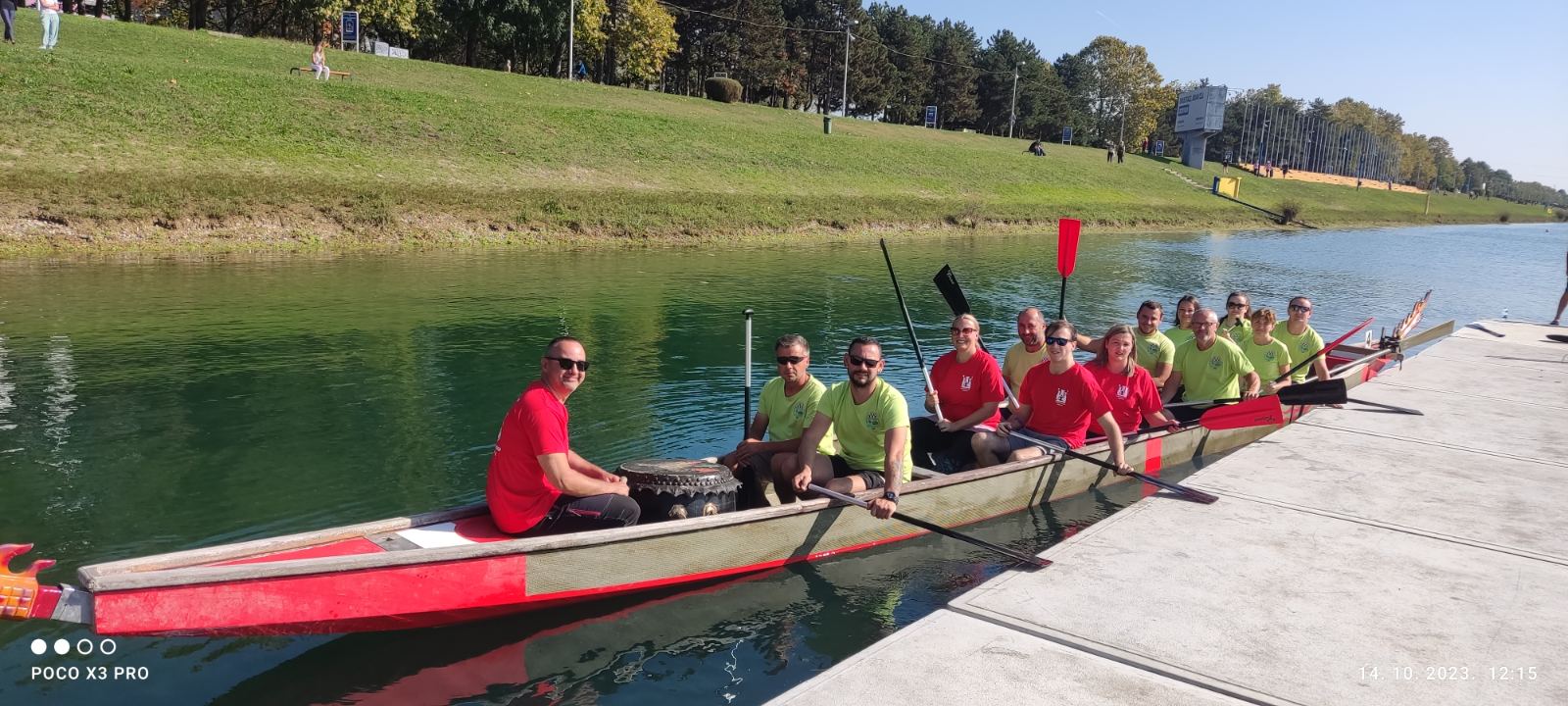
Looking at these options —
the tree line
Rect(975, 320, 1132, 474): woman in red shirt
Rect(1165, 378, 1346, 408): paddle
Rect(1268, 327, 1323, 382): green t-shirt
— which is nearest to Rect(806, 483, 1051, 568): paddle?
Rect(975, 320, 1132, 474): woman in red shirt

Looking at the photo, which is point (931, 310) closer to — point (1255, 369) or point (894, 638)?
point (1255, 369)

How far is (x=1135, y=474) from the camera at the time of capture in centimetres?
905

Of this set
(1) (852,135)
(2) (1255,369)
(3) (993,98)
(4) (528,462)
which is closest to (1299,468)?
(2) (1255,369)

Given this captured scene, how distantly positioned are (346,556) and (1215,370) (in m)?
9.03

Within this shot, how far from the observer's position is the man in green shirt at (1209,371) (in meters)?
11.3

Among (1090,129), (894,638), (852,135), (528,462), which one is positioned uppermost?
(1090,129)

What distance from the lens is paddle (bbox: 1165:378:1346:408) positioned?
11.2 metres

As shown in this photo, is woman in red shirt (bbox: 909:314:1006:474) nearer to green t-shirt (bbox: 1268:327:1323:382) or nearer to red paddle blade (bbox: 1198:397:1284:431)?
red paddle blade (bbox: 1198:397:1284:431)

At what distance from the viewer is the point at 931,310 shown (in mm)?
21438

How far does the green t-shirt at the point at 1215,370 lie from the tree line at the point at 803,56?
Answer: 159ft

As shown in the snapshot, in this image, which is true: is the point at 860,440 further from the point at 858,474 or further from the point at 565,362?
the point at 565,362

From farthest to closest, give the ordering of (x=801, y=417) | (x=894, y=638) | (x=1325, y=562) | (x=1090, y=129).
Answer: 1. (x=1090, y=129)
2. (x=801, y=417)
3. (x=1325, y=562)
4. (x=894, y=638)

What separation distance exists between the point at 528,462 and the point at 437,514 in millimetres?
811

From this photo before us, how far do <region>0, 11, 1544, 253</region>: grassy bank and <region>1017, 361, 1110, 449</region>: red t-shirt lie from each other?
781 inches
